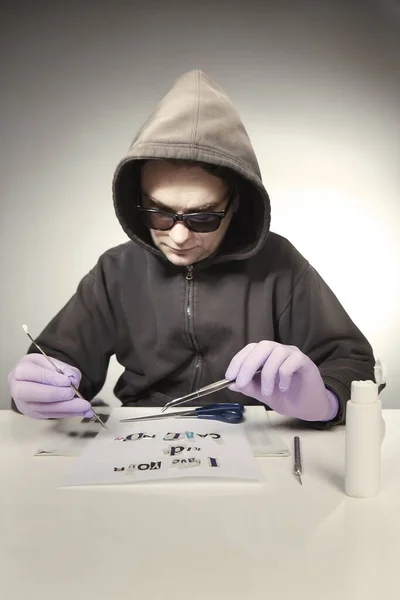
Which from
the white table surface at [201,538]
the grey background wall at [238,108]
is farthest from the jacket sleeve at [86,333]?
the grey background wall at [238,108]

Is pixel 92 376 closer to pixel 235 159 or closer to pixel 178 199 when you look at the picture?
pixel 178 199

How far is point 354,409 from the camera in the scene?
766mm

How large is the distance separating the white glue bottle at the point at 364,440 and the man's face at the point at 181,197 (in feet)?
1.80

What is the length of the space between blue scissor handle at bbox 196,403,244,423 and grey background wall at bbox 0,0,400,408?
119 centimetres

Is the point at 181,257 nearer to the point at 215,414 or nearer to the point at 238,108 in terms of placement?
the point at 215,414

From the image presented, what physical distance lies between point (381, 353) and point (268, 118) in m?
0.91

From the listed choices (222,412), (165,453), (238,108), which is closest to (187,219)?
(222,412)

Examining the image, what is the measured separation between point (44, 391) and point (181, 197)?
1.45ft

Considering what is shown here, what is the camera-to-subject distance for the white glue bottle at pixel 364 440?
A: 30.0 inches

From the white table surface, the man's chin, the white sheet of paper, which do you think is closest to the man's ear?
the man's chin

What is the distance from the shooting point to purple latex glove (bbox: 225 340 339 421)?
968 mm

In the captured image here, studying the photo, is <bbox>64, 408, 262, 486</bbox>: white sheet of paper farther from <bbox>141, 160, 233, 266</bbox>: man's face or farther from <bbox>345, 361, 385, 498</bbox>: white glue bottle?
<bbox>141, 160, 233, 266</bbox>: man's face

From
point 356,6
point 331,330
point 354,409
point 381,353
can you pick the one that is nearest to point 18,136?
point 356,6

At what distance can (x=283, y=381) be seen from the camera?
38.1 inches
